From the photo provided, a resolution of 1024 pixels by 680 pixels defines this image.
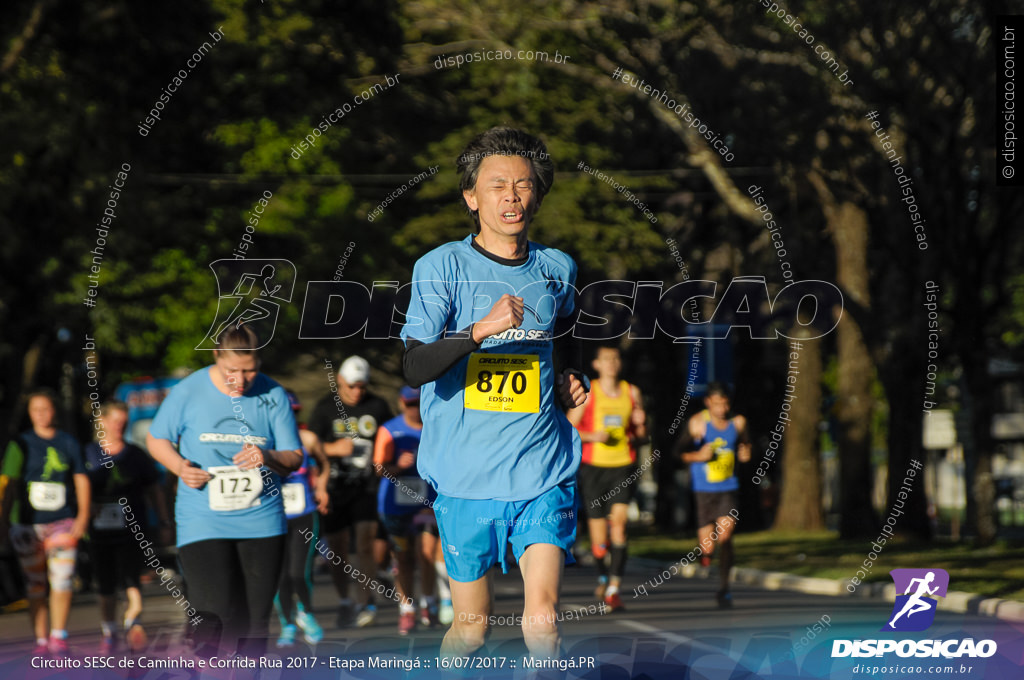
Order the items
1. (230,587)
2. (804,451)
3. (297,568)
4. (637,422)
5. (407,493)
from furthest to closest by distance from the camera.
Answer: (804,451)
(637,422)
(407,493)
(297,568)
(230,587)

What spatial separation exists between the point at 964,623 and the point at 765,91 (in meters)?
9.78

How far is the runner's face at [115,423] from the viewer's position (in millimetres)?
11484

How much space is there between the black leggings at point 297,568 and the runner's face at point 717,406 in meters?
3.77

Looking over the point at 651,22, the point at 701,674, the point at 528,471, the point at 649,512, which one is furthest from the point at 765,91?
the point at 649,512

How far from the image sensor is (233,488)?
715cm

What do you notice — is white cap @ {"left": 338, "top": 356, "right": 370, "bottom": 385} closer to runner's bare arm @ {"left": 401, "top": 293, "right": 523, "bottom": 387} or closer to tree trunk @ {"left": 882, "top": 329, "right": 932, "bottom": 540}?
runner's bare arm @ {"left": 401, "top": 293, "right": 523, "bottom": 387}

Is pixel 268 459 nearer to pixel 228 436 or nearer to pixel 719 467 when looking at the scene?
pixel 228 436

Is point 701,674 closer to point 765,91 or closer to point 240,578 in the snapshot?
point 240,578

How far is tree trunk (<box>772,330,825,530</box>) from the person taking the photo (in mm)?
26969

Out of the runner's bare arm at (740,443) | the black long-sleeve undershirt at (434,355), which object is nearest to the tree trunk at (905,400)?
the runner's bare arm at (740,443)

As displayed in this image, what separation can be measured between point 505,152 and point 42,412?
6.21 metres

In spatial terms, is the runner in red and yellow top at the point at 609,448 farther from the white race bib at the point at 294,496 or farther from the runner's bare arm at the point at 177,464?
the runner's bare arm at the point at 177,464

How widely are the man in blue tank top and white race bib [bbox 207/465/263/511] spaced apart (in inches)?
248

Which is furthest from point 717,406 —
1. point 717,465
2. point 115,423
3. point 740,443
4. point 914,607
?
point 115,423
